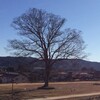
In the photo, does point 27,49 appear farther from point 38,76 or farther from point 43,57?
point 38,76

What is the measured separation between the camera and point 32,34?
59.0 meters

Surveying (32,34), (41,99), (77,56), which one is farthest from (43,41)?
(41,99)

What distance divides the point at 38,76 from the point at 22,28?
143 ft

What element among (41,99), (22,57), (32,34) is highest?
(32,34)

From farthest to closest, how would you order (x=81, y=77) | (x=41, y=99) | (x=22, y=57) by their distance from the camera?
(x=81, y=77)
(x=22, y=57)
(x=41, y=99)

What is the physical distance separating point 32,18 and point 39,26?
1.73 m

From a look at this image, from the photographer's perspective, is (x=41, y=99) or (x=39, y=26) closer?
(x=41, y=99)

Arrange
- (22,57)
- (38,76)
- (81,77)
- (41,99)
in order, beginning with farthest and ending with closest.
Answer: (81,77) < (38,76) < (22,57) < (41,99)

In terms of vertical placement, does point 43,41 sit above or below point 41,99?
above

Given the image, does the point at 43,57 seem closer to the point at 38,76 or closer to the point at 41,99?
the point at 41,99

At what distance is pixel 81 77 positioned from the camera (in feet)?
467

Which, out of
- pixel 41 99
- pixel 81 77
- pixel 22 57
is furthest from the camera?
pixel 81 77

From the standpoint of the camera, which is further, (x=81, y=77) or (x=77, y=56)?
(x=81, y=77)

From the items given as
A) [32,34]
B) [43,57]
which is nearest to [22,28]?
[32,34]
